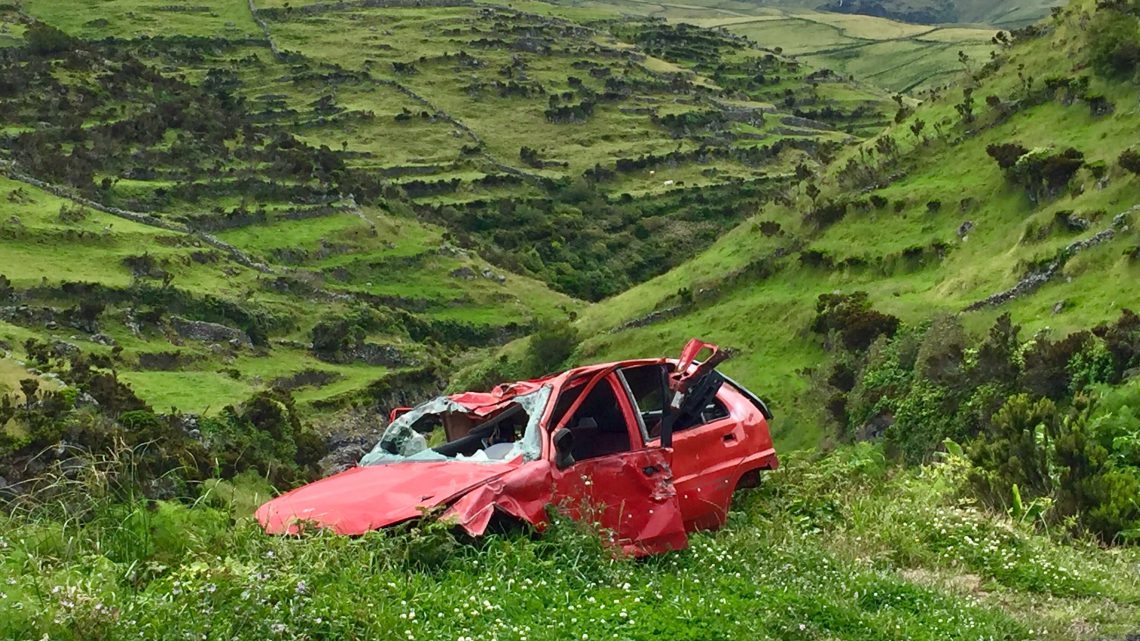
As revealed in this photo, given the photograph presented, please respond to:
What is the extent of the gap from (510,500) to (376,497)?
41.0 inches

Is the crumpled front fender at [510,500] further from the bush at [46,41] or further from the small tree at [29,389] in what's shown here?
the bush at [46,41]

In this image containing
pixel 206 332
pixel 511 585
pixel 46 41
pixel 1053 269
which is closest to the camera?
pixel 511 585

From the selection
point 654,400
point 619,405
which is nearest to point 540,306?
point 654,400

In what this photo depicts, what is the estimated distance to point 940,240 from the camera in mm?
37812

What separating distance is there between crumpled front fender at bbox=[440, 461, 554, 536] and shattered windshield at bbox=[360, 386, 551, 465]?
78 cm

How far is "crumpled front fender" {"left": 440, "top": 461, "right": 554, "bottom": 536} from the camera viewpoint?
25.6 ft

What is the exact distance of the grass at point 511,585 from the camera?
626 cm

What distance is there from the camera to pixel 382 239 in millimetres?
72062

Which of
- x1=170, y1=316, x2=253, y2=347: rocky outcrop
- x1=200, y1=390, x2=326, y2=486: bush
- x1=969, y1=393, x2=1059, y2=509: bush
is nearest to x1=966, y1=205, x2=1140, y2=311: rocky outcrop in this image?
x1=969, y1=393, x2=1059, y2=509: bush

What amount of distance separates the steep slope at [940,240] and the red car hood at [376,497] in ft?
70.8

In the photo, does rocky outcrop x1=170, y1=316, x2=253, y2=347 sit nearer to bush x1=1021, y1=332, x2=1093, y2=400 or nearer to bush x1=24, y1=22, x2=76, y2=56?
bush x1=1021, y1=332, x2=1093, y2=400

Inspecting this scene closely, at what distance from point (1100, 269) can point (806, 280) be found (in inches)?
538

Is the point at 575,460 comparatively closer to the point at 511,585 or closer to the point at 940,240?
the point at 511,585

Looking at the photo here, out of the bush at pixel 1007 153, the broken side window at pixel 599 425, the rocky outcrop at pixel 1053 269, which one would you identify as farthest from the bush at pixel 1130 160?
the broken side window at pixel 599 425
